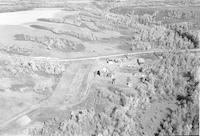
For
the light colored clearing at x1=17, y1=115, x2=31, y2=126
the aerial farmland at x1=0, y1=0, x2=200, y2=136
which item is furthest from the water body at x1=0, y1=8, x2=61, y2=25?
the light colored clearing at x1=17, y1=115, x2=31, y2=126

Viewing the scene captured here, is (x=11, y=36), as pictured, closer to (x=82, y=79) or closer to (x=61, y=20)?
(x=61, y=20)

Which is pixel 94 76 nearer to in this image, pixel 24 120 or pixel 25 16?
pixel 24 120

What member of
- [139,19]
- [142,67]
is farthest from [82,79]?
[139,19]

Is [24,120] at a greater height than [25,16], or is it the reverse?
[25,16]

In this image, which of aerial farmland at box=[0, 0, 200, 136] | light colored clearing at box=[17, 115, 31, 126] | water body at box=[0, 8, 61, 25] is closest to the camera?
light colored clearing at box=[17, 115, 31, 126]

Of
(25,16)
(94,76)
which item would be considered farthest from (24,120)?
(25,16)

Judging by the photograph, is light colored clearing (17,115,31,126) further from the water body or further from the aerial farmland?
the water body

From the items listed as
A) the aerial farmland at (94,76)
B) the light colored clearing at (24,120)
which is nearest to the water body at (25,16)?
the aerial farmland at (94,76)

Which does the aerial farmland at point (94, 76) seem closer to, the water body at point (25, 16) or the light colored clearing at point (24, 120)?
the light colored clearing at point (24, 120)
